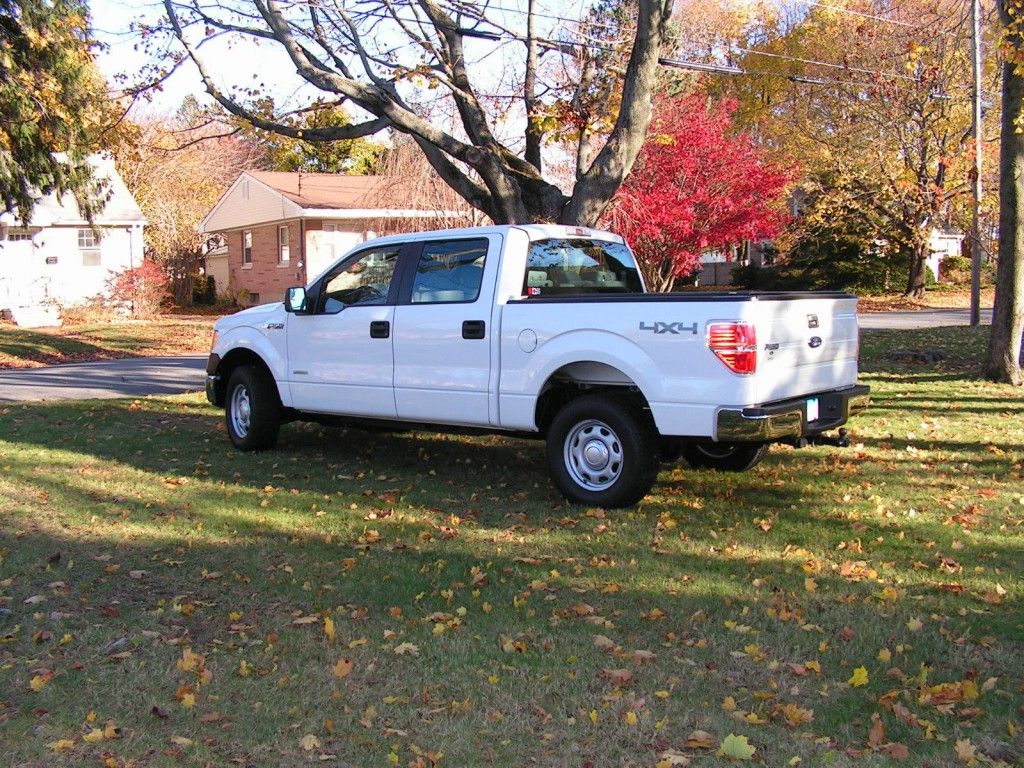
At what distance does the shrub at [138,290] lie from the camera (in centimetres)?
2727

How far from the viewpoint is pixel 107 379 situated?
53.2 feet

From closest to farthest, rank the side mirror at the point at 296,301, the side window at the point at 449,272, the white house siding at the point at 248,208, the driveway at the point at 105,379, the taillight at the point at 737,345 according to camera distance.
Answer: the taillight at the point at 737,345 < the side window at the point at 449,272 < the side mirror at the point at 296,301 < the driveway at the point at 105,379 < the white house siding at the point at 248,208

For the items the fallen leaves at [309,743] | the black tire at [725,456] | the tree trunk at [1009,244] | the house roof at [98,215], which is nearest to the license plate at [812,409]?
the black tire at [725,456]

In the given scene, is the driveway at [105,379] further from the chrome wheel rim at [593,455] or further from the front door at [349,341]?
the chrome wheel rim at [593,455]

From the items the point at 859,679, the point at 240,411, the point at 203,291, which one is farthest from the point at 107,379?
the point at 203,291

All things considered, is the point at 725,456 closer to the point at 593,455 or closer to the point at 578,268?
the point at 593,455

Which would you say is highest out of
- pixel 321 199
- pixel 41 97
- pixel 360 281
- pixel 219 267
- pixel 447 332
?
pixel 41 97

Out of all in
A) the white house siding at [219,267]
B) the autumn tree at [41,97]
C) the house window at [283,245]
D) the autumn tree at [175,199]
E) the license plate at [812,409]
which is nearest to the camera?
the license plate at [812,409]

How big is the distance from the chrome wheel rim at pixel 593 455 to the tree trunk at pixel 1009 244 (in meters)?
7.78

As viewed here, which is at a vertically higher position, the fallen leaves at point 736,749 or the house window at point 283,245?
the house window at point 283,245

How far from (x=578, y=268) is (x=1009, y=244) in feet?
23.4

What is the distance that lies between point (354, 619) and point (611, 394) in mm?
2729

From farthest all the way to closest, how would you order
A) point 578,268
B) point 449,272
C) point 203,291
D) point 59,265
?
point 203,291 → point 59,265 → point 578,268 → point 449,272

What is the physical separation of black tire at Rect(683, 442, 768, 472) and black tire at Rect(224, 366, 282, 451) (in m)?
3.81
